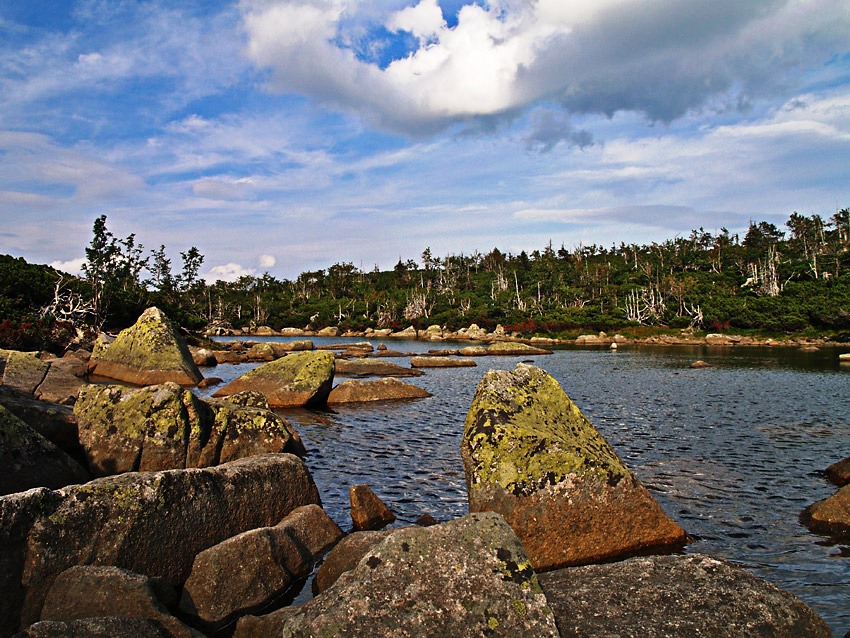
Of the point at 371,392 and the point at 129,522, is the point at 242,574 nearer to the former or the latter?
the point at 129,522

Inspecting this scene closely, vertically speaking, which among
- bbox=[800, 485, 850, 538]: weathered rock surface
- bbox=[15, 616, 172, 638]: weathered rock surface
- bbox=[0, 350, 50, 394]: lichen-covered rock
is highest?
bbox=[0, 350, 50, 394]: lichen-covered rock

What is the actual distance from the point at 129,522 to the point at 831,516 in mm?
13622

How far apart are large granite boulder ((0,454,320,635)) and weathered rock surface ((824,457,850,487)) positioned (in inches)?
570

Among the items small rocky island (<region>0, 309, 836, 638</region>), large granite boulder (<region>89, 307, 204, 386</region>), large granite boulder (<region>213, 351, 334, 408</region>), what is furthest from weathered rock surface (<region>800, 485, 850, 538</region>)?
large granite boulder (<region>89, 307, 204, 386</region>)

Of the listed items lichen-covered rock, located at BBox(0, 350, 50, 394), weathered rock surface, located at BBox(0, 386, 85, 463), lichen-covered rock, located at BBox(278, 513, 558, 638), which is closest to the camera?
lichen-covered rock, located at BBox(278, 513, 558, 638)

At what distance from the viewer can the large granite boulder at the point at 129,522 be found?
7141 millimetres

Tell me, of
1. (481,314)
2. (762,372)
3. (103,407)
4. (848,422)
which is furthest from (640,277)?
(103,407)

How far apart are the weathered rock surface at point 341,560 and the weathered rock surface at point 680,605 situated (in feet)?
10.3

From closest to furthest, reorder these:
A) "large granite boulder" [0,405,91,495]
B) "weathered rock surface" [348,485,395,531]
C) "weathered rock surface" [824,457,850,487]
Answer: "large granite boulder" [0,405,91,495]
"weathered rock surface" [348,485,395,531]
"weathered rock surface" [824,457,850,487]

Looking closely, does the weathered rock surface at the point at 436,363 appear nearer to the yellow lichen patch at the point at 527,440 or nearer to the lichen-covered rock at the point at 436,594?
the yellow lichen patch at the point at 527,440

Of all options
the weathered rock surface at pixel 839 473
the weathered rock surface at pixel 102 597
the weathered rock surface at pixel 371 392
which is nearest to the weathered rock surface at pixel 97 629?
Answer: the weathered rock surface at pixel 102 597

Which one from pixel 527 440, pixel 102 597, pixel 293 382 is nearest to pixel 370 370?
pixel 293 382

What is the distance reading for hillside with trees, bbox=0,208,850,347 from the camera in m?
53.2

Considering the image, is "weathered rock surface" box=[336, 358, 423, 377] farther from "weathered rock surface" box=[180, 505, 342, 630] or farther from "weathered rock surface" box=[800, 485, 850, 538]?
"weathered rock surface" box=[180, 505, 342, 630]
